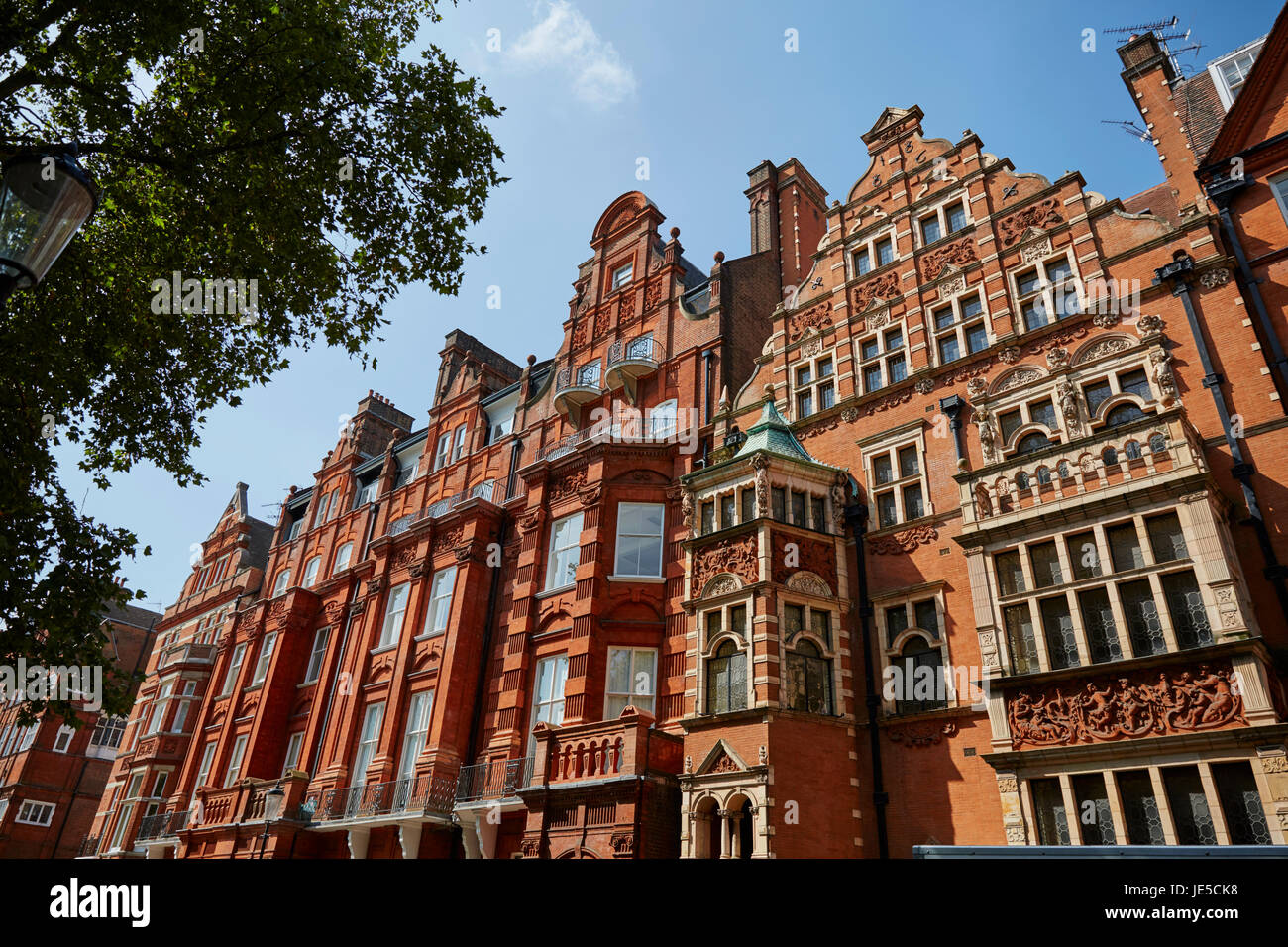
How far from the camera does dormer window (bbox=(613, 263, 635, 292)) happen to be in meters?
30.7

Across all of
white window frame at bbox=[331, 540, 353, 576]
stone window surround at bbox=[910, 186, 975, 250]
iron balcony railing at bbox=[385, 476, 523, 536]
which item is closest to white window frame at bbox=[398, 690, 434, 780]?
iron balcony railing at bbox=[385, 476, 523, 536]

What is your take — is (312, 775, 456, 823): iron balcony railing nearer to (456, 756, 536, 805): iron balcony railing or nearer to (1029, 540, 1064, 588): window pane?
(456, 756, 536, 805): iron balcony railing

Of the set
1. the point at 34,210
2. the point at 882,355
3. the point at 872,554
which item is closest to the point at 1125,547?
the point at 872,554

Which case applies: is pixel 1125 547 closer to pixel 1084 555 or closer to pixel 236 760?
pixel 1084 555

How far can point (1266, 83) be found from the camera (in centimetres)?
1750

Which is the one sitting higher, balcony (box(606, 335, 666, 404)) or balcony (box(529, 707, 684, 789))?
A: balcony (box(606, 335, 666, 404))

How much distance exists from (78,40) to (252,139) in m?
3.04

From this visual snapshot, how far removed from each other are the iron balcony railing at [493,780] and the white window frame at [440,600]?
18.8 feet

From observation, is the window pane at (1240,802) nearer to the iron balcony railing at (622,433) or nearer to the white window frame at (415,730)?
the iron balcony railing at (622,433)

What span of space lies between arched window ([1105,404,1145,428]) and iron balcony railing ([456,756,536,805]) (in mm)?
15641

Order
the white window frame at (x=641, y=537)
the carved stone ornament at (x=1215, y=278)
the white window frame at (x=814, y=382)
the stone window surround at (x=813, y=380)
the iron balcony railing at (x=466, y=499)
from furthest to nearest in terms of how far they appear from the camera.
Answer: the iron balcony railing at (x=466, y=499)
the white window frame at (x=641, y=537)
the white window frame at (x=814, y=382)
the stone window surround at (x=813, y=380)
the carved stone ornament at (x=1215, y=278)

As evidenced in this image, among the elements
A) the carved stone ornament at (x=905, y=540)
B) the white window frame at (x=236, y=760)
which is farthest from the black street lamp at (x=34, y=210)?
the white window frame at (x=236, y=760)

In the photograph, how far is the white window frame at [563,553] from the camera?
82.9 ft
